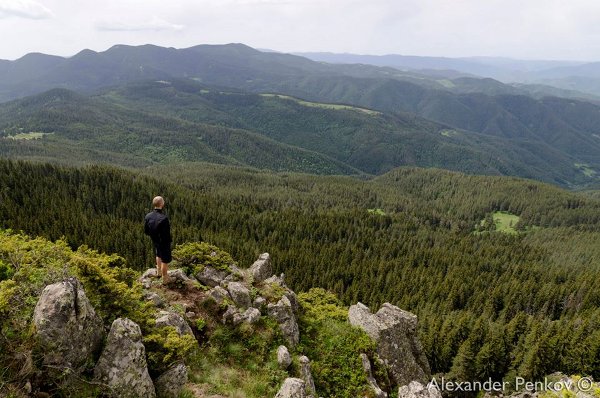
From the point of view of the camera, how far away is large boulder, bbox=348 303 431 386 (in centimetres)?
3309

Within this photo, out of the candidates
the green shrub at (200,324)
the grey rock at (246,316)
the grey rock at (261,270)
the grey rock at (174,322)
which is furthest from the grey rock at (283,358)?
the grey rock at (261,270)

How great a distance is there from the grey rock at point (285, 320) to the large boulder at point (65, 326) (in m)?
13.8

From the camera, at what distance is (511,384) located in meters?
66.2

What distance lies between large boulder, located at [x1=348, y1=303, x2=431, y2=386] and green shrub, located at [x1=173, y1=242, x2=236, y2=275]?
1398 cm

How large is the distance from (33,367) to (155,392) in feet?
19.2

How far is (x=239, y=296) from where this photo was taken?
28.2m

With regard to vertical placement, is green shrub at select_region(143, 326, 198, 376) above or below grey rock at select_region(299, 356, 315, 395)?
above

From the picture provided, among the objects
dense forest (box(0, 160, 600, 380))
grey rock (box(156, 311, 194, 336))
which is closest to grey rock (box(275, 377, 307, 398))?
grey rock (box(156, 311, 194, 336))

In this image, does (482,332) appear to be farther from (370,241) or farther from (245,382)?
(370,241)

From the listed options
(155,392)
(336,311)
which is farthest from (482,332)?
(155,392)

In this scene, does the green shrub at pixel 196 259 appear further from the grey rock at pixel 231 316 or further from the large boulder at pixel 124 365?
the large boulder at pixel 124 365

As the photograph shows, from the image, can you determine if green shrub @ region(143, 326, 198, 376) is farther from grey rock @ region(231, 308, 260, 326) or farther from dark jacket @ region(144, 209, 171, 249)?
dark jacket @ region(144, 209, 171, 249)

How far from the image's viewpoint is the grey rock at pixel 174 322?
2069 cm

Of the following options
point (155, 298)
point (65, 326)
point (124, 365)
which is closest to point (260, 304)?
point (155, 298)
